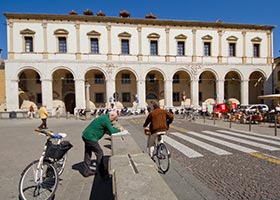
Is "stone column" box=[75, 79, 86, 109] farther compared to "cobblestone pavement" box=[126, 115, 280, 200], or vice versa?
"stone column" box=[75, 79, 86, 109]

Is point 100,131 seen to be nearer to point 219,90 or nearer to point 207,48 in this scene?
point 219,90

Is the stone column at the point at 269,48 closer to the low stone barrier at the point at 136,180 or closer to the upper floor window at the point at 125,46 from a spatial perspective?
the upper floor window at the point at 125,46

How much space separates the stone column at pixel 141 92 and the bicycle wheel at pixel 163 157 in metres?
23.6

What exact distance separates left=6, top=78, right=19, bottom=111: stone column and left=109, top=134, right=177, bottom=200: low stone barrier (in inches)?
1035

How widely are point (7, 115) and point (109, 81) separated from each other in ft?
43.8

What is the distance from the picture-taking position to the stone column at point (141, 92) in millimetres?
28312

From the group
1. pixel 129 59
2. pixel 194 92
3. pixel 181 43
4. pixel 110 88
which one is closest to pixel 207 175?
pixel 110 88

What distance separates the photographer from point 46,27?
26.3 m

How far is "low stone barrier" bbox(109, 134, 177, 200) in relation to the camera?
2.23 metres

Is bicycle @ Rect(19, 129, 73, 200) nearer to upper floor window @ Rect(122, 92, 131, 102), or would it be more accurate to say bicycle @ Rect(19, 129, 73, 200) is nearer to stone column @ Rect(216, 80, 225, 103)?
upper floor window @ Rect(122, 92, 131, 102)

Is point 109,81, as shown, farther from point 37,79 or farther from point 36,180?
point 36,180

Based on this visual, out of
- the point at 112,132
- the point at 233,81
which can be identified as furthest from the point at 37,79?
the point at 233,81

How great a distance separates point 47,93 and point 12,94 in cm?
426

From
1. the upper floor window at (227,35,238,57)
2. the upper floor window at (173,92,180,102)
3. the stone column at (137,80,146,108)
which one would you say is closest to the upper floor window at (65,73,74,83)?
the stone column at (137,80,146,108)
